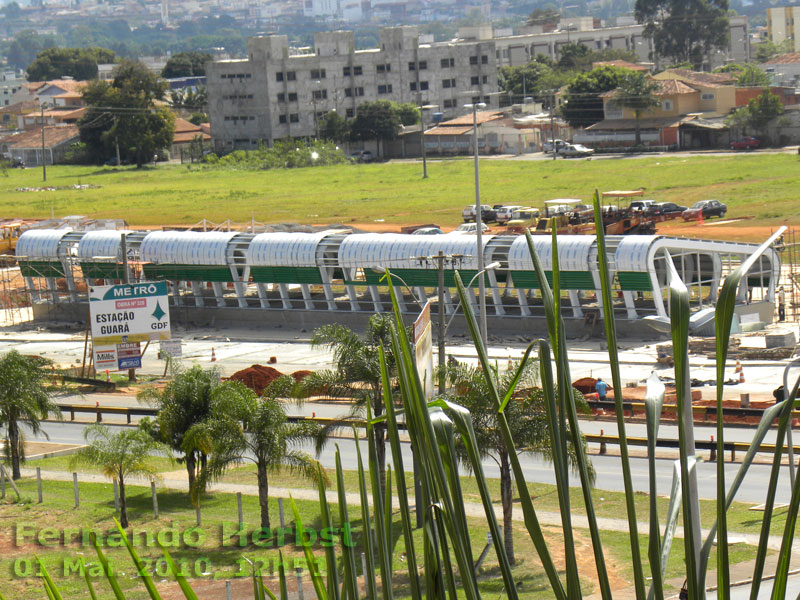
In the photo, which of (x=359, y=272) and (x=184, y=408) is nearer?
(x=184, y=408)

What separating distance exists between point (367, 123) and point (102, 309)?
93475 mm

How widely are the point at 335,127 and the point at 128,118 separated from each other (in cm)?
2398

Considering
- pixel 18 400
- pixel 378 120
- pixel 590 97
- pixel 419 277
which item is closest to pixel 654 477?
pixel 18 400

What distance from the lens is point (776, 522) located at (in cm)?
2277

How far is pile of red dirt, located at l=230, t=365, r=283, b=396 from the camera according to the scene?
39.2m

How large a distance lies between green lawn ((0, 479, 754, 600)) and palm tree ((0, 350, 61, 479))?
2.09 meters

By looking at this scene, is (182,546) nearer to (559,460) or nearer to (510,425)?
(510,425)

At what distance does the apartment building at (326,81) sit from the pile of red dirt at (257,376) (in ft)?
335

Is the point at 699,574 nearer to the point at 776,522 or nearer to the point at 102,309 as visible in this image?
the point at 776,522

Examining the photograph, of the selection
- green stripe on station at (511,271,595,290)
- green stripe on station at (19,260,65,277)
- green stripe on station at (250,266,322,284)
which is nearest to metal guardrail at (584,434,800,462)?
green stripe on station at (511,271,595,290)

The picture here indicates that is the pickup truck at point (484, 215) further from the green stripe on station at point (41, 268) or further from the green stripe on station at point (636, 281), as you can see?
the green stripe on station at point (636, 281)

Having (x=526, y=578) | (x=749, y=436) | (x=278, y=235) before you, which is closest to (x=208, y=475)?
(x=526, y=578)

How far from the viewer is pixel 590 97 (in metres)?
126

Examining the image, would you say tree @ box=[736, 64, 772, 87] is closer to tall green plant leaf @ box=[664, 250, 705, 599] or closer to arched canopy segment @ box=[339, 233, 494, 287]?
arched canopy segment @ box=[339, 233, 494, 287]
